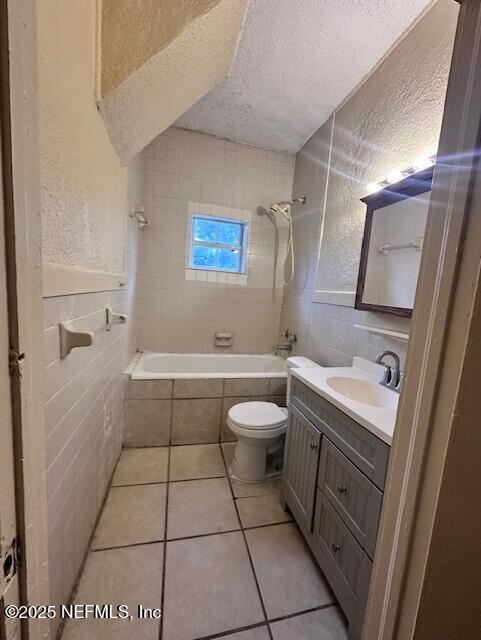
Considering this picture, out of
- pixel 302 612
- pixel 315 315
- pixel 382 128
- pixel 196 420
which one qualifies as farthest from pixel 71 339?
pixel 382 128

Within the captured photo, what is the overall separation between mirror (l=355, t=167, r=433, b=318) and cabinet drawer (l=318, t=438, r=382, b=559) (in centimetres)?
79

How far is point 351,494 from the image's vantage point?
1034 mm

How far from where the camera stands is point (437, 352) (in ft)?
1.49

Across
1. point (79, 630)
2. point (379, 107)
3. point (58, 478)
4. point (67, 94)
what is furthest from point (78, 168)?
point (379, 107)

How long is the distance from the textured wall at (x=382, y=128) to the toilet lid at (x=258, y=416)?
1018 millimetres

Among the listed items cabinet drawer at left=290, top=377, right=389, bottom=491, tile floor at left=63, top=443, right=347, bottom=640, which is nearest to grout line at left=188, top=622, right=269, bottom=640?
tile floor at left=63, top=443, right=347, bottom=640

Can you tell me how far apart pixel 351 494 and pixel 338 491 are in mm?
90

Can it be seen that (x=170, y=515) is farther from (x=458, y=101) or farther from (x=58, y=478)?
(x=458, y=101)

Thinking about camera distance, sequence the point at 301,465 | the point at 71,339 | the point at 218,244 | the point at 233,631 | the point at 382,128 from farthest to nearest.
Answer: the point at 218,244
the point at 382,128
the point at 301,465
the point at 233,631
the point at 71,339

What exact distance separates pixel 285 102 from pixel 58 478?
2.72 m

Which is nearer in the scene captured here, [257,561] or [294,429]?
[257,561]

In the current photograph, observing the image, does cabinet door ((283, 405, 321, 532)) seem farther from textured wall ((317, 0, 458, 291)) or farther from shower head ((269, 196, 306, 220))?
shower head ((269, 196, 306, 220))

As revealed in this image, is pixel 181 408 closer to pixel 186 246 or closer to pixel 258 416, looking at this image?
pixel 258 416

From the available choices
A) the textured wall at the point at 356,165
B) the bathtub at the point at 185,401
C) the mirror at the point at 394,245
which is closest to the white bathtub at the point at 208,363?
the bathtub at the point at 185,401
